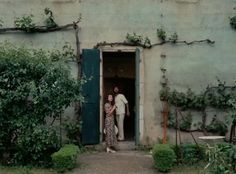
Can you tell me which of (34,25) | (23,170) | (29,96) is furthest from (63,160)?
(34,25)

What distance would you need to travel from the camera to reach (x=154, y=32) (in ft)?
59.7

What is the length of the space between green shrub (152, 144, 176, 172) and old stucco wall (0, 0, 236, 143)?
3.00 m

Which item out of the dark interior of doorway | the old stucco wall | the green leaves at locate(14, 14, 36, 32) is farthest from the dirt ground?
the dark interior of doorway

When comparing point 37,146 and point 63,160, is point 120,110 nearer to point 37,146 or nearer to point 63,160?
point 37,146

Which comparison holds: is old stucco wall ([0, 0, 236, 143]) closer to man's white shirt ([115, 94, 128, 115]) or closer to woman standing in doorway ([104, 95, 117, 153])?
man's white shirt ([115, 94, 128, 115])

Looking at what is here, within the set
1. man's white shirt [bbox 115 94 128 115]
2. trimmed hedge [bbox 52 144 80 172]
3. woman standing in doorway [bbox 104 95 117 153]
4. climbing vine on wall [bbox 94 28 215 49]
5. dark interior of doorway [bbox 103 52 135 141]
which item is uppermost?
climbing vine on wall [bbox 94 28 215 49]

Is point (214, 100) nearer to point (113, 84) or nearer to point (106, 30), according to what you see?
point (106, 30)

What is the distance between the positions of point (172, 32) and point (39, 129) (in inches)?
197

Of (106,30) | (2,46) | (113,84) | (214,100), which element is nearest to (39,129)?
(2,46)

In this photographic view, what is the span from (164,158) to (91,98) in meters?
3.58

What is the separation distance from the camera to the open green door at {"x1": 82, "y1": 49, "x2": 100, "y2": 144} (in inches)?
701

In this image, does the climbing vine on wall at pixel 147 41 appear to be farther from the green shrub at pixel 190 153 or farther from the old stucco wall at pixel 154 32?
the green shrub at pixel 190 153

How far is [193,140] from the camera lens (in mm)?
17875

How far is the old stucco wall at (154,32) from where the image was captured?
59.5 ft
